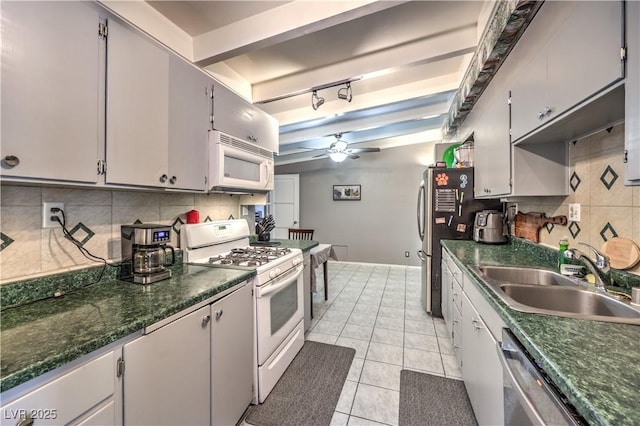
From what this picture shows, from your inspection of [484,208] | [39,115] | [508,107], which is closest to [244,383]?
[39,115]

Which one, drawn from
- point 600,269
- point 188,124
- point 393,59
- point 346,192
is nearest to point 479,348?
point 600,269

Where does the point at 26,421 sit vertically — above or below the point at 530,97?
below

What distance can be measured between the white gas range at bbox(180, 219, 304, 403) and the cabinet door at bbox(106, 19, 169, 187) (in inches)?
23.9

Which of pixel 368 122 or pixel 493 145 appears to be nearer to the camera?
pixel 493 145

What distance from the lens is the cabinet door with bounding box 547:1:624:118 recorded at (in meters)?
0.88

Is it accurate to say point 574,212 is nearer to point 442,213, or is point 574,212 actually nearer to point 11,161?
point 442,213

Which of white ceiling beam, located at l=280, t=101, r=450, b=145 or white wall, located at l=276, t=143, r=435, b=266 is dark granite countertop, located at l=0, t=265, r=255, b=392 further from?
white wall, located at l=276, t=143, r=435, b=266

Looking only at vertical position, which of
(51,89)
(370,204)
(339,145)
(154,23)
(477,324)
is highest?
(154,23)

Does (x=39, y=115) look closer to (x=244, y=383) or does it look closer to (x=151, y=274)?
(x=151, y=274)

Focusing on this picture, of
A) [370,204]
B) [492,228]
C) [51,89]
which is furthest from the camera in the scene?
[370,204]

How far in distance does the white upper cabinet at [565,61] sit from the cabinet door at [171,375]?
6.26 ft

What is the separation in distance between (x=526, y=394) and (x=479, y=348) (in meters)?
0.62

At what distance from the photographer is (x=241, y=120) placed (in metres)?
2.13

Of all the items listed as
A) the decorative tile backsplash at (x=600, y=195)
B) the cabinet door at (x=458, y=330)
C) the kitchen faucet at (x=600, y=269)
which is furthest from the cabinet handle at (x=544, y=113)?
the cabinet door at (x=458, y=330)
